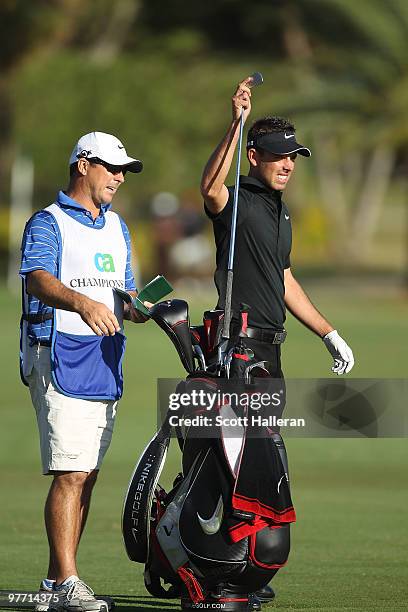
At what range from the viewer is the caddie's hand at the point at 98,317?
20.9 feet

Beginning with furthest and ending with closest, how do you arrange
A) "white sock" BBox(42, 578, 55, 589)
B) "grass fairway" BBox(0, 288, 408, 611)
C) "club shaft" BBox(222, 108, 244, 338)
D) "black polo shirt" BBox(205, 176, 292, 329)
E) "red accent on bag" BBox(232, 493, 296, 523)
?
"grass fairway" BBox(0, 288, 408, 611) → "black polo shirt" BBox(205, 176, 292, 329) → "white sock" BBox(42, 578, 55, 589) → "club shaft" BBox(222, 108, 244, 338) → "red accent on bag" BBox(232, 493, 296, 523)

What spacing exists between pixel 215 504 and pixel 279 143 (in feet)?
6.04

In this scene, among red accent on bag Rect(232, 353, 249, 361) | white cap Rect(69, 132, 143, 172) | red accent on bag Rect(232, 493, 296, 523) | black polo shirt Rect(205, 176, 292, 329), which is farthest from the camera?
black polo shirt Rect(205, 176, 292, 329)

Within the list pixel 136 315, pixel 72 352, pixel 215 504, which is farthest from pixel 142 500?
pixel 136 315

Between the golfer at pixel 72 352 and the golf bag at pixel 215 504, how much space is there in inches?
11.5

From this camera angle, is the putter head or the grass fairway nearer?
the putter head

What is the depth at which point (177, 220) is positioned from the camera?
125 feet

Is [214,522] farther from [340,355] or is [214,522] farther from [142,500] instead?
[340,355]

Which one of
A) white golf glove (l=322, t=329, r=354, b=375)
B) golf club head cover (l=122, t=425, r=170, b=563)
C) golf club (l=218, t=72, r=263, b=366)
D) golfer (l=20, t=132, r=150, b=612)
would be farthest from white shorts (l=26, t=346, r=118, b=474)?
white golf glove (l=322, t=329, r=354, b=375)

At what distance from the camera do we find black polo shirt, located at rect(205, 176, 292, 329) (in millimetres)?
7145

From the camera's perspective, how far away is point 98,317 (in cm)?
638

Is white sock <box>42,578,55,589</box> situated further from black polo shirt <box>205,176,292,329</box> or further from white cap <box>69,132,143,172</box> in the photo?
white cap <box>69,132,143,172</box>

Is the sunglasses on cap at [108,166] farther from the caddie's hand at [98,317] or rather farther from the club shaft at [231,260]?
the caddie's hand at [98,317]

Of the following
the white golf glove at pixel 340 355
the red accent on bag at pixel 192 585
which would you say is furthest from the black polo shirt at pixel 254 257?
the red accent on bag at pixel 192 585
